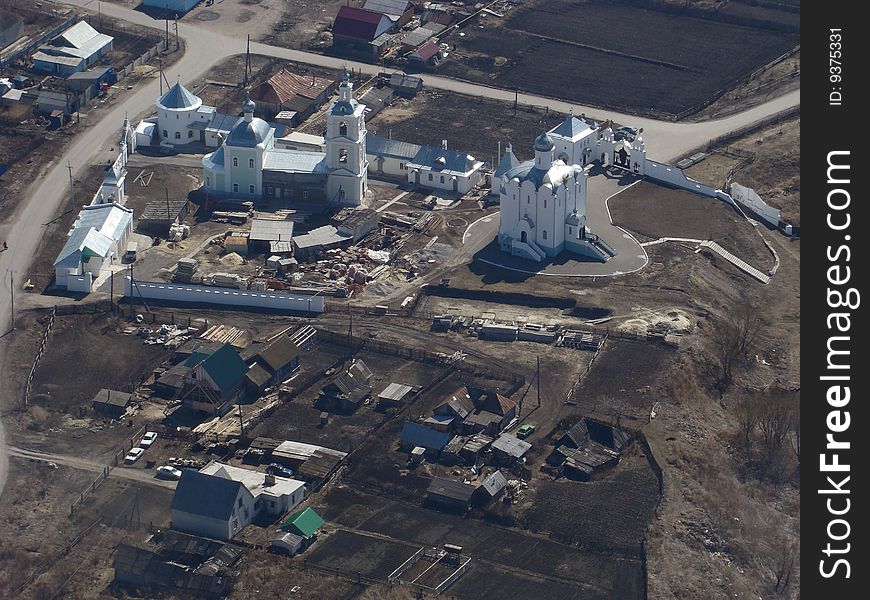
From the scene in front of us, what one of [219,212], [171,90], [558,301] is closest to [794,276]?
[558,301]

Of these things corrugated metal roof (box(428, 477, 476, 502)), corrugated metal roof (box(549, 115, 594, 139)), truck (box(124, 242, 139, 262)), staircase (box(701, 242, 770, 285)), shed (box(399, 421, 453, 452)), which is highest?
corrugated metal roof (box(549, 115, 594, 139))

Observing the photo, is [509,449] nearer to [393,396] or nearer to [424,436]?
[424,436]

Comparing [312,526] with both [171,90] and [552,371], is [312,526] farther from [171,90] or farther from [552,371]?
[171,90]

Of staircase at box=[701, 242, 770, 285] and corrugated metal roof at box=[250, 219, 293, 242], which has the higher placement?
corrugated metal roof at box=[250, 219, 293, 242]

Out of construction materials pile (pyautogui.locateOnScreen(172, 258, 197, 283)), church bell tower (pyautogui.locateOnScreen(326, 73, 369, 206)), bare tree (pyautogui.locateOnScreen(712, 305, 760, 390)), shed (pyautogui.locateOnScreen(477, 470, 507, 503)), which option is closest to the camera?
shed (pyautogui.locateOnScreen(477, 470, 507, 503))

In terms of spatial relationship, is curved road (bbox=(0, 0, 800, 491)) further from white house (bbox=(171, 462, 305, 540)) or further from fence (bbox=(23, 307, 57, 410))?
white house (bbox=(171, 462, 305, 540))

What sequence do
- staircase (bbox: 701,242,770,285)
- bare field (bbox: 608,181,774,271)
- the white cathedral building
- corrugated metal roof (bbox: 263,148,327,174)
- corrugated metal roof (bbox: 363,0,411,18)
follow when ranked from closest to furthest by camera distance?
staircase (bbox: 701,242,770,285) → bare field (bbox: 608,181,774,271) → the white cathedral building → corrugated metal roof (bbox: 263,148,327,174) → corrugated metal roof (bbox: 363,0,411,18)

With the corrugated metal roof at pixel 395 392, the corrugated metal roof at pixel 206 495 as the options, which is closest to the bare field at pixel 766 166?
the corrugated metal roof at pixel 395 392

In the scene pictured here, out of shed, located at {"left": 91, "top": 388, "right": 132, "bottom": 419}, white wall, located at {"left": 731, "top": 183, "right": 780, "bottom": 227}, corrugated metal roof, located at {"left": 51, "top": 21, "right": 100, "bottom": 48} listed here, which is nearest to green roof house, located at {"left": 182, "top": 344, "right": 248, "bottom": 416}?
shed, located at {"left": 91, "top": 388, "right": 132, "bottom": 419}
